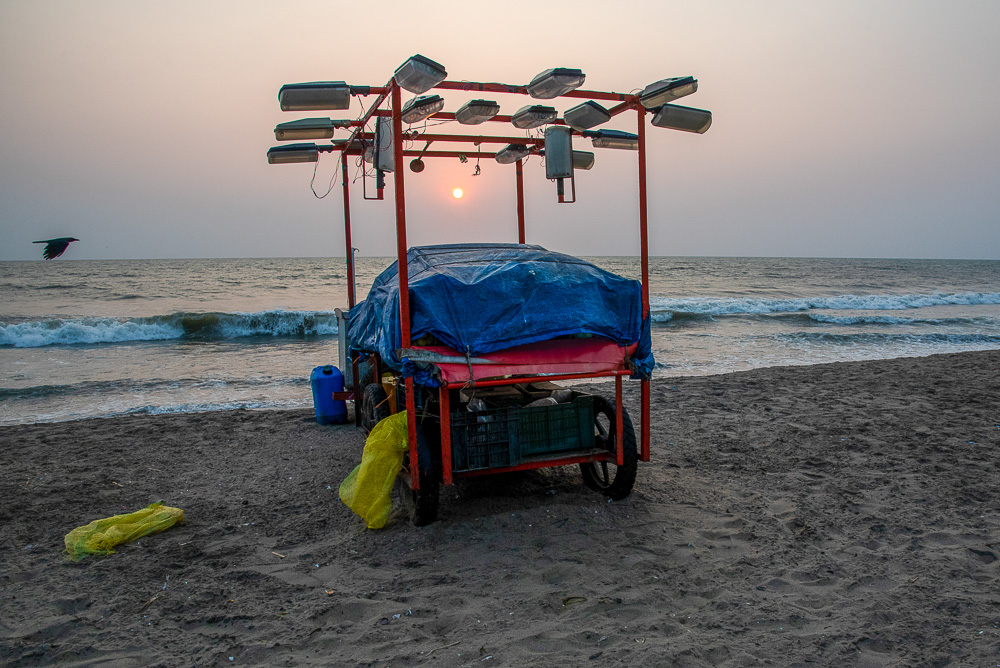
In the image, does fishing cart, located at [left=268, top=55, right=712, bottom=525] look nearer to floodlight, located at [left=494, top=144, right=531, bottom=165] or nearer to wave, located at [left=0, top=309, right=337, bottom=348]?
floodlight, located at [left=494, top=144, right=531, bottom=165]

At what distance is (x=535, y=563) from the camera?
13.0ft

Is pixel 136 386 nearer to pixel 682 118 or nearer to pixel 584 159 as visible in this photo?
pixel 584 159

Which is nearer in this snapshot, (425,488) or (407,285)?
(407,285)

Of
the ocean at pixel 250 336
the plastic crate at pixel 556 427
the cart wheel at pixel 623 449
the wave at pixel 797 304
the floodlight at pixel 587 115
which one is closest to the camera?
the plastic crate at pixel 556 427

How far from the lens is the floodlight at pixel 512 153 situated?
6604 mm

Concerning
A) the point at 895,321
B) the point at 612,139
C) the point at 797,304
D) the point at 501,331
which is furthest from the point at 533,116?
the point at 797,304

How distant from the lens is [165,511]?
4.68 metres

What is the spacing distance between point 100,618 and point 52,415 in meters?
7.43

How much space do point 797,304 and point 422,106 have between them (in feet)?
93.6

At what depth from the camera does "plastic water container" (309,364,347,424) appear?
7.64 metres

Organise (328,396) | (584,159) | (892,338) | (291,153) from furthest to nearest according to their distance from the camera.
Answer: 1. (892,338)
2. (328,396)
3. (584,159)
4. (291,153)

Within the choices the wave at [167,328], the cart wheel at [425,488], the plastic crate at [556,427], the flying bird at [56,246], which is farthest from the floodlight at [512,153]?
the wave at [167,328]

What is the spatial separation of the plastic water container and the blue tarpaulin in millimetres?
3047

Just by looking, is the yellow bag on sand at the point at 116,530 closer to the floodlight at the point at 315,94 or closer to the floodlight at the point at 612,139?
the floodlight at the point at 315,94
